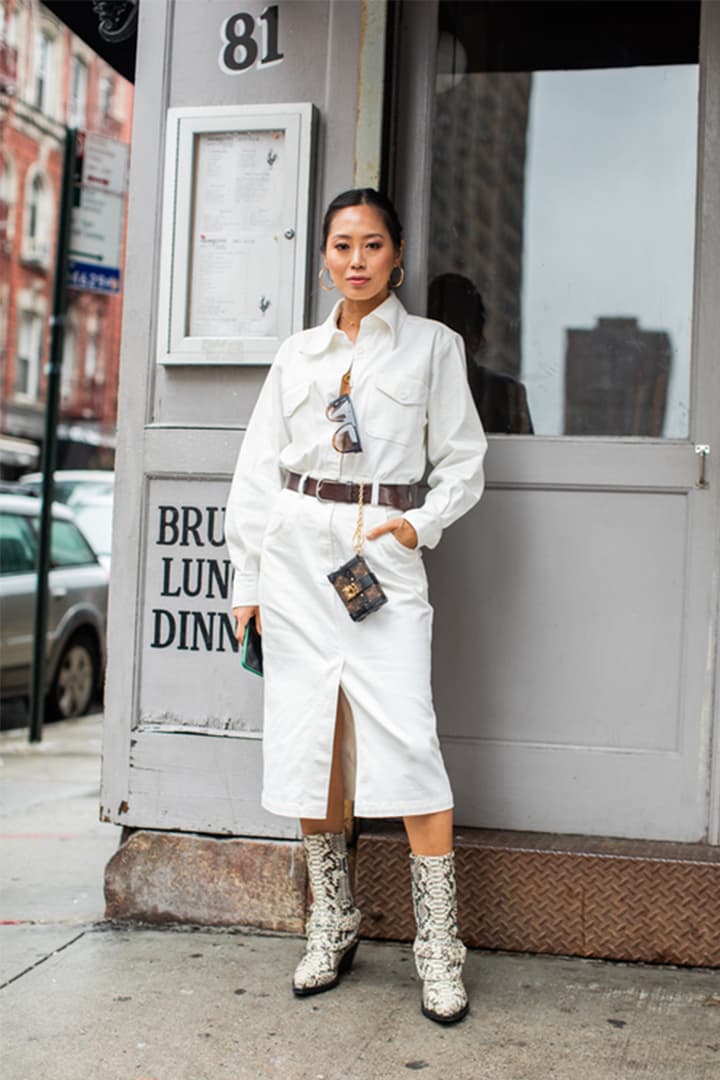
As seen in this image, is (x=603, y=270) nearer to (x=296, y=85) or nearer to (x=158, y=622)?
(x=296, y=85)

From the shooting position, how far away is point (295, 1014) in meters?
3.20

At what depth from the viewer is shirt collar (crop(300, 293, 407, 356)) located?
3.42 m

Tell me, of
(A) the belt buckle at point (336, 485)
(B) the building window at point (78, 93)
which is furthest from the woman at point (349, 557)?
(B) the building window at point (78, 93)


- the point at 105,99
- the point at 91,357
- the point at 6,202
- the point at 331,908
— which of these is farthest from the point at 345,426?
the point at 105,99

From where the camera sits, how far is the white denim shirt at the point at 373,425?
333 centimetres

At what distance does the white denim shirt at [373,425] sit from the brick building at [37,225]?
22783 millimetres

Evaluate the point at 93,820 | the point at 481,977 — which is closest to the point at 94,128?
the point at 93,820

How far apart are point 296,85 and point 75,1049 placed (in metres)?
2.76

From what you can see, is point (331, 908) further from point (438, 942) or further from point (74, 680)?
point (74, 680)

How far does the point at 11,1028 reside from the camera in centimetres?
310

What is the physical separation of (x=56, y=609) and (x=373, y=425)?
20.3 feet

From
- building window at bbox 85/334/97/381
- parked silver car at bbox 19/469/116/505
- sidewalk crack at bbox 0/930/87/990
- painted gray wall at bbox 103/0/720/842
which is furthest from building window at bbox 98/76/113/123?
sidewalk crack at bbox 0/930/87/990

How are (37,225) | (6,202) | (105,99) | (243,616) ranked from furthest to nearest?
(105,99) → (37,225) → (6,202) → (243,616)

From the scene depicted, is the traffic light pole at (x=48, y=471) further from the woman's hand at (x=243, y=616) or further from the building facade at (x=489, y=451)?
the woman's hand at (x=243, y=616)
